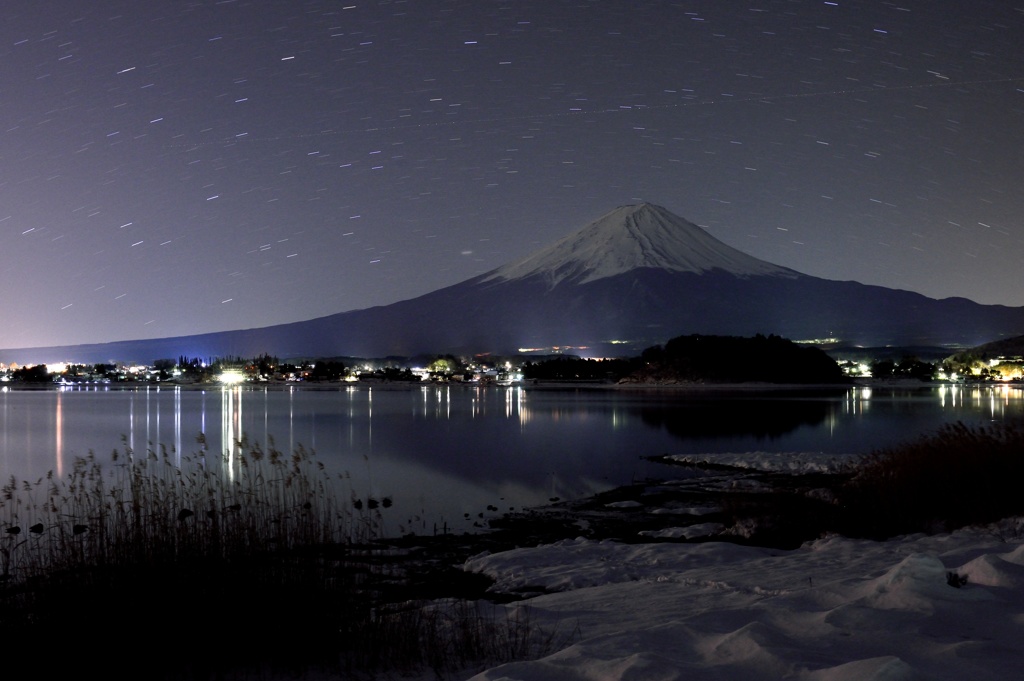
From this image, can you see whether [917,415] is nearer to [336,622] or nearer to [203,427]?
[203,427]

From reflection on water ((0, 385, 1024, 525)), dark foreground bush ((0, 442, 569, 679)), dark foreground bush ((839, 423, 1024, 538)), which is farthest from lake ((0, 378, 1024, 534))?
dark foreground bush ((839, 423, 1024, 538))

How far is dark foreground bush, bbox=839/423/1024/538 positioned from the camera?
1150cm

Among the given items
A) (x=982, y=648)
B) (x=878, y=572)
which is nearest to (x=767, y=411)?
(x=878, y=572)

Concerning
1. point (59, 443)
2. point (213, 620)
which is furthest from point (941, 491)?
point (59, 443)

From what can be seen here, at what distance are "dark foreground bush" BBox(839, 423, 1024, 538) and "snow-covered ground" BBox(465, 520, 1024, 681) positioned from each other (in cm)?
193

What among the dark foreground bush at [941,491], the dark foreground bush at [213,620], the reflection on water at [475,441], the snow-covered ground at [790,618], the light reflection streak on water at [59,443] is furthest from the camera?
the light reflection streak on water at [59,443]

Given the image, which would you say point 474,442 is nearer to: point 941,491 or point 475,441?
point 475,441

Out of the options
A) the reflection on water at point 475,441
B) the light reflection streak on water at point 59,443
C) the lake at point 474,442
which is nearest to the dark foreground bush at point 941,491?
the lake at point 474,442

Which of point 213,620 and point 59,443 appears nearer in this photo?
point 213,620

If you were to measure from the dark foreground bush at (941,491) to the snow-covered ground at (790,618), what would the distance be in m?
1.93

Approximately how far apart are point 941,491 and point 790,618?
8.08m

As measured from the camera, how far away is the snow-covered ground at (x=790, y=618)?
461cm

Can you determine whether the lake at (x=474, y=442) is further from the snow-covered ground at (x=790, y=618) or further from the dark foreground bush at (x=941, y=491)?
the dark foreground bush at (x=941, y=491)

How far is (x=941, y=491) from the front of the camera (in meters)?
12.4
